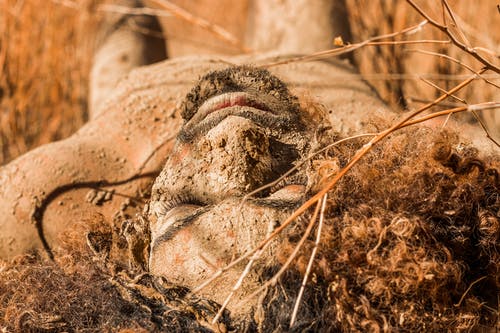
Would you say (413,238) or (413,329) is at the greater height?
(413,238)

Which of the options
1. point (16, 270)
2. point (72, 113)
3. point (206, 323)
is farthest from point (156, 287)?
point (72, 113)

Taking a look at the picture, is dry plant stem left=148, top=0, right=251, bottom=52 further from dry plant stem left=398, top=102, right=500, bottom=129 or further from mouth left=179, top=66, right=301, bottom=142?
dry plant stem left=398, top=102, right=500, bottom=129

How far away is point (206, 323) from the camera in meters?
1.13

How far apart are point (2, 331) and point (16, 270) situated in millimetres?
246

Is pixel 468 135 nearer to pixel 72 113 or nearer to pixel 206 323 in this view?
pixel 206 323

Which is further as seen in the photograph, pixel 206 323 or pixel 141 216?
pixel 141 216

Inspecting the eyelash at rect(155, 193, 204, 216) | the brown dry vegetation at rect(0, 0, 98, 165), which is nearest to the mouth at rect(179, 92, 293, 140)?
the eyelash at rect(155, 193, 204, 216)

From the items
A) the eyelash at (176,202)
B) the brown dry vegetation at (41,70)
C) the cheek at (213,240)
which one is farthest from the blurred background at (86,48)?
the cheek at (213,240)

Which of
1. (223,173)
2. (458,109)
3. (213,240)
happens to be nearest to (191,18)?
(223,173)

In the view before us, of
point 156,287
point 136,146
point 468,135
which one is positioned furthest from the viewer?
point 136,146

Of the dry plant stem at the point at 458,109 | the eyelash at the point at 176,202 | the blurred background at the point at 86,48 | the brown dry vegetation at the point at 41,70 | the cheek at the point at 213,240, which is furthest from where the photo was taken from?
the brown dry vegetation at the point at 41,70

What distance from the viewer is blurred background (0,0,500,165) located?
2.57 meters

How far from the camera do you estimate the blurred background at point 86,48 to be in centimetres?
257

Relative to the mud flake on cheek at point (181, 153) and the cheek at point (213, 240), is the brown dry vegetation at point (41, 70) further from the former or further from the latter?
the cheek at point (213, 240)
